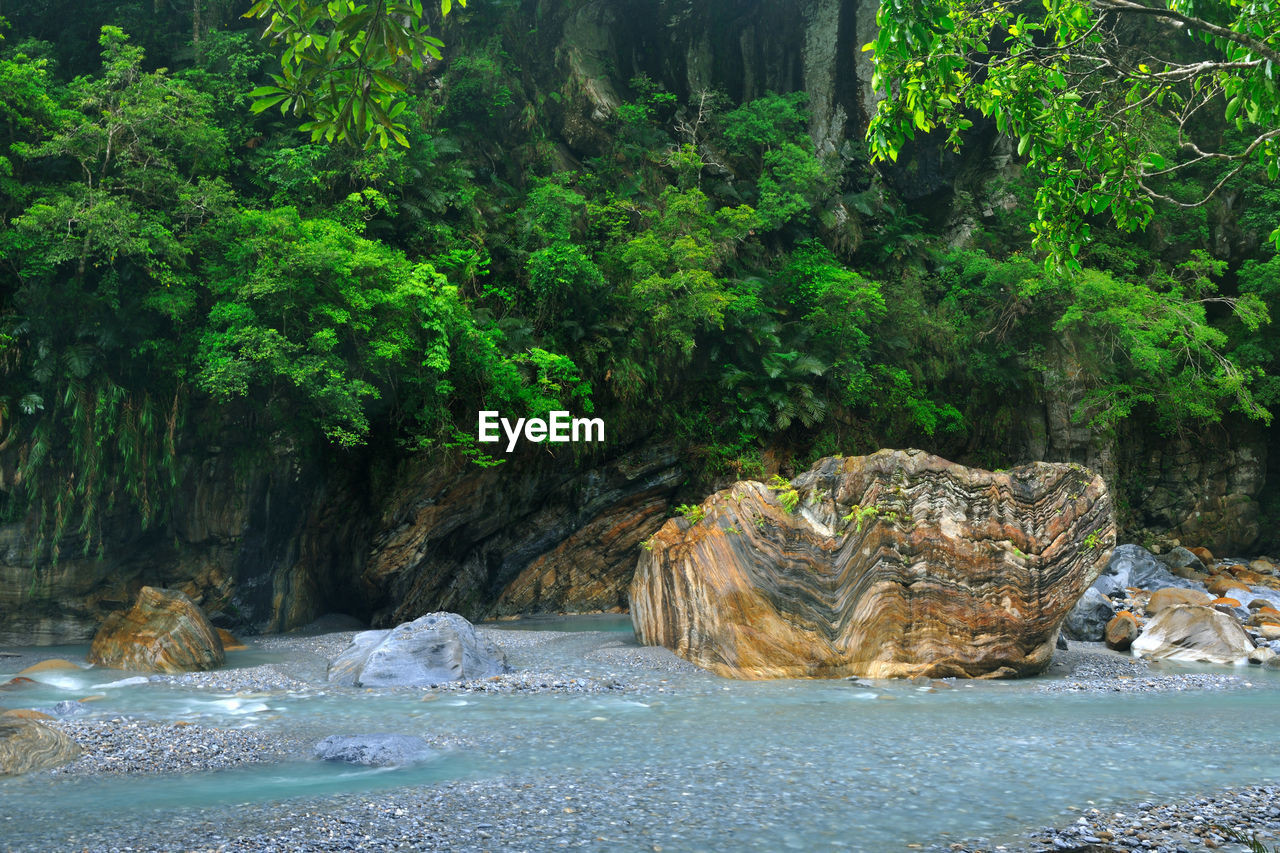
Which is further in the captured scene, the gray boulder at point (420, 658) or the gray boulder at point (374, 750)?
the gray boulder at point (420, 658)

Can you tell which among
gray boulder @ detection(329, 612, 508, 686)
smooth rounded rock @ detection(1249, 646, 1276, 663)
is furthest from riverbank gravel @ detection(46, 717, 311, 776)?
smooth rounded rock @ detection(1249, 646, 1276, 663)

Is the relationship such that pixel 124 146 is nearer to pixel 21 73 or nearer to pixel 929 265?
pixel 21 73

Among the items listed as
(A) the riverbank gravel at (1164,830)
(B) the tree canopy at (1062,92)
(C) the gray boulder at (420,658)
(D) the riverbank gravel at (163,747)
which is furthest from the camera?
(C) the gray boulder at (420,658)

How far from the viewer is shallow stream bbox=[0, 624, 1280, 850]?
5207 mm

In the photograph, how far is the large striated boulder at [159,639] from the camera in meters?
11.0

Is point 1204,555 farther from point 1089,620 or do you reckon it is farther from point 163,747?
point 163,747

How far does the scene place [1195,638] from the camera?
1247 centimetres

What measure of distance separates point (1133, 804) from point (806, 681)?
4.91 metres

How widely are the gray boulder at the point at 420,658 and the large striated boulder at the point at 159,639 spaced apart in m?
2.04

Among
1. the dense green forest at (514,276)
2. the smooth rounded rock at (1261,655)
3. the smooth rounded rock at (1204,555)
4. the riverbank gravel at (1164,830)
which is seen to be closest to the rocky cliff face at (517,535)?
the dense green forest at (514,276)

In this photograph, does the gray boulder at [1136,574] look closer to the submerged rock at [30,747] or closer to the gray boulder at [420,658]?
the gray boulder at [420,658]

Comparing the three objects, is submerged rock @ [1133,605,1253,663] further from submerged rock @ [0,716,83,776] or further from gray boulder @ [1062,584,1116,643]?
submerged rock @ [0,716,83,776]

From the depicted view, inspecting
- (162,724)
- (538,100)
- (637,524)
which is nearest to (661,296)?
(637,524)

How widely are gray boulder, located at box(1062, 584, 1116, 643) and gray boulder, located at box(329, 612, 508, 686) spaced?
921 cm
